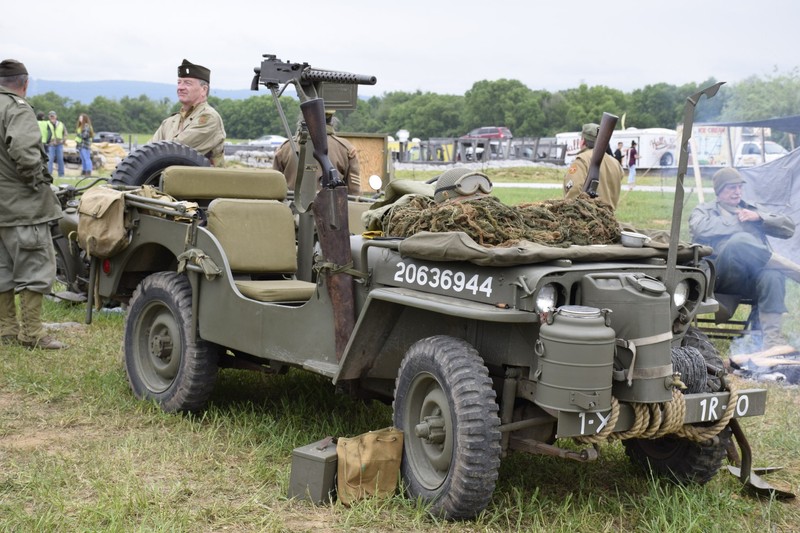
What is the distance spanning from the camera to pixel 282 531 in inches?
154

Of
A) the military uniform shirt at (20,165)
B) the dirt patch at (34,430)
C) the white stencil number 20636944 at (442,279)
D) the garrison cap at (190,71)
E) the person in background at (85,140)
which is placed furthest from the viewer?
the person in background at (85,140)

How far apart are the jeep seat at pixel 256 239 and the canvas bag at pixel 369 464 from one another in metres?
1.23

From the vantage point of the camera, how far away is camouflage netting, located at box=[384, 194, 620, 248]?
4066mm

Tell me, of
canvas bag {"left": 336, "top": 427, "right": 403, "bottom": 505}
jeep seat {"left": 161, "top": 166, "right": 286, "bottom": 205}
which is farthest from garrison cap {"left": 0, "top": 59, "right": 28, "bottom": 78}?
canvas bag {"left": 336, "top": 427, "right": 403, "bottom": 505}

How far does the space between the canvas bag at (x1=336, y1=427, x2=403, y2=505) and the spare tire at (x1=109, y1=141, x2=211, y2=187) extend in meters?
2.78

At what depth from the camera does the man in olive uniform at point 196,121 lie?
7.19 meters

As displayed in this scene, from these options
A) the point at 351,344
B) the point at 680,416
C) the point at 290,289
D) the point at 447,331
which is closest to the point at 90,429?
the point at 290,289

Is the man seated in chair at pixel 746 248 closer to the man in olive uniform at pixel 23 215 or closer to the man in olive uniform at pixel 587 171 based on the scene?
the man in olive uniform at pixel 587 171

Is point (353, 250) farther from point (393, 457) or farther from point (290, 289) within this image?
point (393, 457)

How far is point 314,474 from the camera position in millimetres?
4223

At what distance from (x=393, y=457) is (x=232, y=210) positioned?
1880 millimetres

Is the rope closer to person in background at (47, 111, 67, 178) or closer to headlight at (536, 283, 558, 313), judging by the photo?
headlight at (536, 283, 558, 313)

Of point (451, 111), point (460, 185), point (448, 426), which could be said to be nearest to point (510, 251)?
point (448, 426)

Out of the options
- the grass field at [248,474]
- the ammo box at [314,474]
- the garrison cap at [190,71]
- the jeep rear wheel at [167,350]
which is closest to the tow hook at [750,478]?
the grass field at [248,474]
